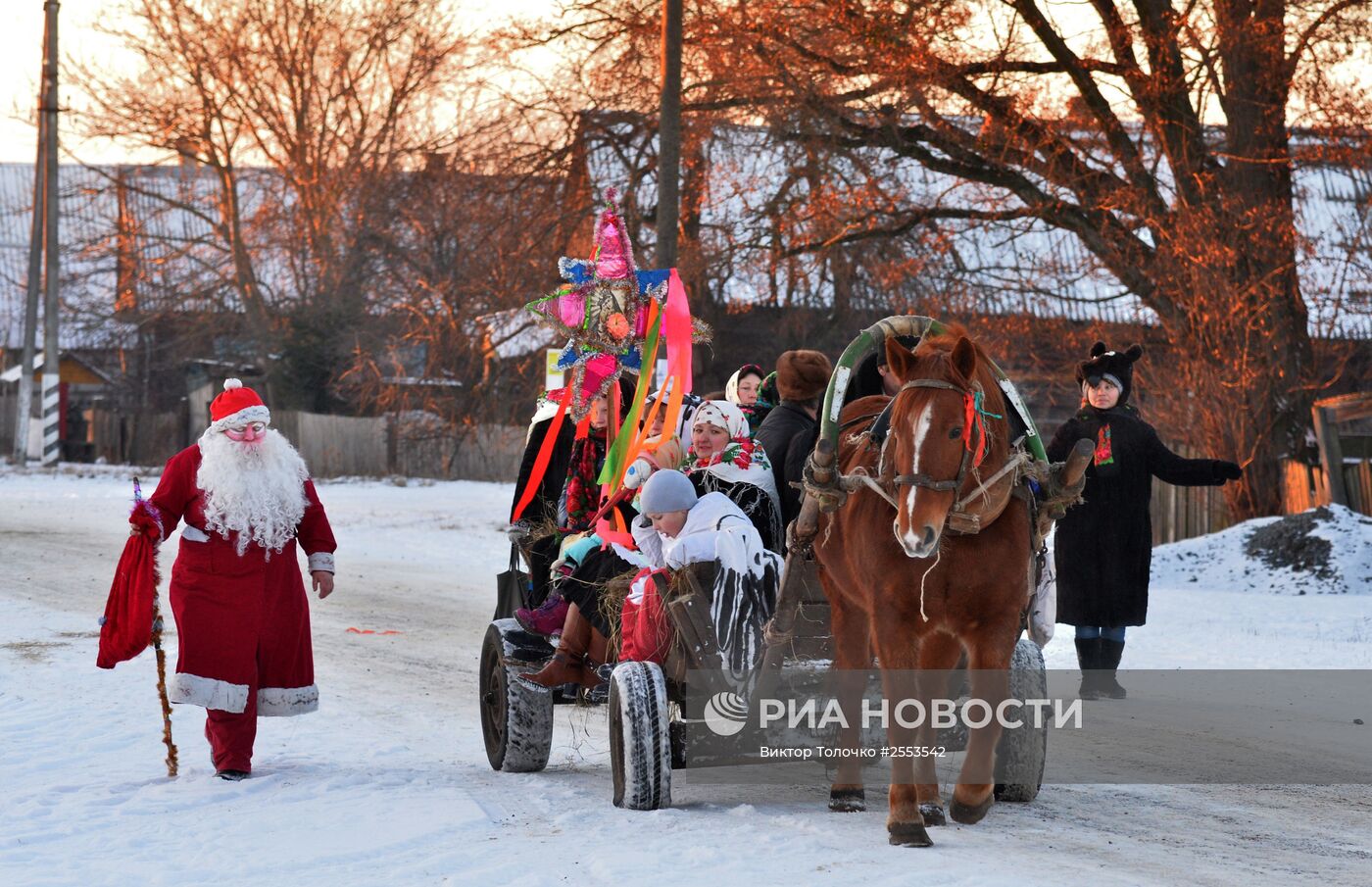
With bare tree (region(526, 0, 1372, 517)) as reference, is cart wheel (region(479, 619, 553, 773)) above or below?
below

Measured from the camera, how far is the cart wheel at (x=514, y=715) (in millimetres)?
7098

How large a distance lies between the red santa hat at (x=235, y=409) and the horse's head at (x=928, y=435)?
10.2ft

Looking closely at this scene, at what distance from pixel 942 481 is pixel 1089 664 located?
16.2 feet

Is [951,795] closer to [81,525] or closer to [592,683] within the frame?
[592,683]

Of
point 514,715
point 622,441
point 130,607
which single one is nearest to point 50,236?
point 130,607

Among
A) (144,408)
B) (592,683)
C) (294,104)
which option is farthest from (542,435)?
(144,408)

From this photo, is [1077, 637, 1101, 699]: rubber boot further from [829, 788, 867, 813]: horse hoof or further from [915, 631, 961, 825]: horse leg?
[915, 631, 961, 825]: horse leg

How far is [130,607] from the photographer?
696 centimetres

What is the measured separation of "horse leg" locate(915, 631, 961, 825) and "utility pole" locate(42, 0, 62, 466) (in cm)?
3258

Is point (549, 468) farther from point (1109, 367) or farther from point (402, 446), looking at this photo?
point (402, 446)

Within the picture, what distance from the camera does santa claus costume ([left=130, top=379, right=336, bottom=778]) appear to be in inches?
271

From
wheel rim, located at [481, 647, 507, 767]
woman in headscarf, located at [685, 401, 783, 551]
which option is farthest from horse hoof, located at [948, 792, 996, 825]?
wheel rim, located at [481, 647, 507, 767]

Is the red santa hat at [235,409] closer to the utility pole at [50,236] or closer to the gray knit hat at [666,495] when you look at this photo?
the gray knit hat at [666,495]

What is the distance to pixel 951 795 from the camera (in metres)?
6.16
